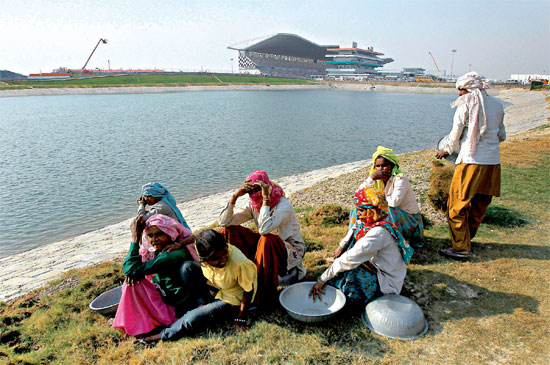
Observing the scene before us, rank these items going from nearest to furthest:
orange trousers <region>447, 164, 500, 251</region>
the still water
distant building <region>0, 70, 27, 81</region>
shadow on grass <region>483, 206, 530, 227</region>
A: 1. orange trousers <region>447, 164, 500, 251</region>
2. shadow on grass <region>483, 206, 530, 227</region>
3. the still water
4. distant building <region>0, 70, 27, 81</region>

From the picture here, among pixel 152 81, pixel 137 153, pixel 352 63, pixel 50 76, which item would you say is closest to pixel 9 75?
pixel 50 76

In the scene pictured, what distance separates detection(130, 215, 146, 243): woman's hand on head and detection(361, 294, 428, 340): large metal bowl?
2.43m

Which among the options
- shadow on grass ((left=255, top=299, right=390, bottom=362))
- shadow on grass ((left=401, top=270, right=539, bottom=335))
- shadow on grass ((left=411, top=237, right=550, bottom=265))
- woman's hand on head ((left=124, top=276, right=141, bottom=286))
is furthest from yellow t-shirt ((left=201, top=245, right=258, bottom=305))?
shadow on grass ((left=411, top=237, right=550, bottom=265))

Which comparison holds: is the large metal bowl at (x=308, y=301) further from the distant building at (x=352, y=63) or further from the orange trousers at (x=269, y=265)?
the distant building at (x=352, y=63)

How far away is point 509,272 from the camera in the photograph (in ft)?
14.3

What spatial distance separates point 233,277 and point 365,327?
4.34ft

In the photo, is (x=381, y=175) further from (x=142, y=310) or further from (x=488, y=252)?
(x=142, y=310)

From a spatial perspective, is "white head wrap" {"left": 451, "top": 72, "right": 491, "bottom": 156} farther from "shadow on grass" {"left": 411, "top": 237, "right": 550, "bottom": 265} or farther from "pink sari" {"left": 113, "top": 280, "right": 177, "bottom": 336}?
"pink sari" {"left": 113, "top": 280, "right": 177, "bottom": 336}

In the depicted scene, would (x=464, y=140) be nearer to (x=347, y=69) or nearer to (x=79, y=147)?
(x=79, y=147)

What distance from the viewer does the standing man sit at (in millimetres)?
4348

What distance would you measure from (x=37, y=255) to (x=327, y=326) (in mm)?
7269

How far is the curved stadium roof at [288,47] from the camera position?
122 meters

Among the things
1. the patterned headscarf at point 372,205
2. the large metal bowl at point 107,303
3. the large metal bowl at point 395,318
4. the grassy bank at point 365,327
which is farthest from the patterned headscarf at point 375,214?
the large metal bowl at point 107,303

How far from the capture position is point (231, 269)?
343cm
